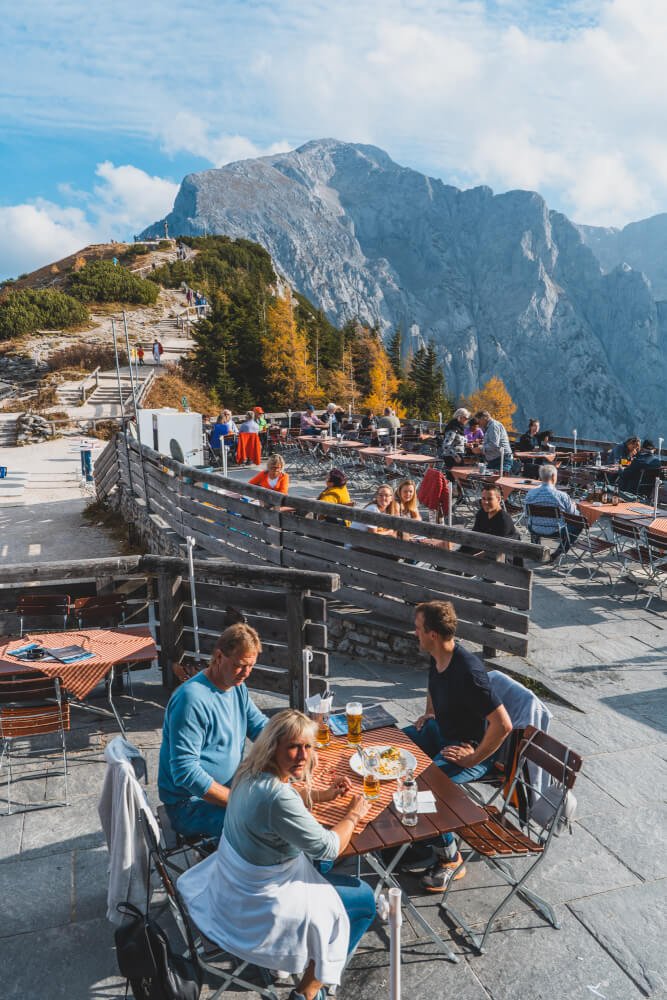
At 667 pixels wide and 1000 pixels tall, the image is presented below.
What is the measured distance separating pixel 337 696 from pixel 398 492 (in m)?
2.50

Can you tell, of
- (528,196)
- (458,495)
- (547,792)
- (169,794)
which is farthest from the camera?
(528,196)

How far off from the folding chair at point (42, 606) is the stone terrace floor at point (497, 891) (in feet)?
2.84

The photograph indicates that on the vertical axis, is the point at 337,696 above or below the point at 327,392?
below

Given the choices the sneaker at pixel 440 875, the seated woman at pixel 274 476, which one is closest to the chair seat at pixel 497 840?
the sneaker at pixel 440 875

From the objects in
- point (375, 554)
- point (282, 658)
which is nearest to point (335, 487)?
point (375, 554)

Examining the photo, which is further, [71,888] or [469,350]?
[469,350]

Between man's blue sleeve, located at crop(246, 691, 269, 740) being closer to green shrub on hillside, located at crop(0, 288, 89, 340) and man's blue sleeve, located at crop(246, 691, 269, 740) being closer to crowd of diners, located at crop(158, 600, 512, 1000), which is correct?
crowd of diners, located at crop(158, 600, 512, 1000)

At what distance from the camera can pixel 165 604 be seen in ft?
16.1

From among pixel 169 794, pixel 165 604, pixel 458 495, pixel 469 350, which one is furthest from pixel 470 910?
pixel 469 350

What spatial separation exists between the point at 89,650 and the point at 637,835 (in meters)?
3.67

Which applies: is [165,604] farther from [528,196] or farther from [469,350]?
[528,196]

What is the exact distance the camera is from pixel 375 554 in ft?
20.1

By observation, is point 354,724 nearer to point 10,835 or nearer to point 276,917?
point 276,917

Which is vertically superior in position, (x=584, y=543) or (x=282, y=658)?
(x=584, y=543)
